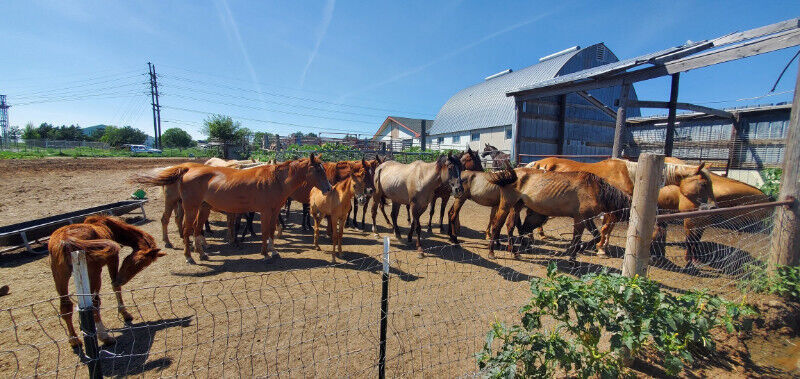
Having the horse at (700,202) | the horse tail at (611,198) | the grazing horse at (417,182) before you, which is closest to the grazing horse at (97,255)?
the grazing horse at (417,182)

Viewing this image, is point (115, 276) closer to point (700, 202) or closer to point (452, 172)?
point (452, 172)

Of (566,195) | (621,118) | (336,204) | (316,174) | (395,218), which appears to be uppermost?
(621,118)

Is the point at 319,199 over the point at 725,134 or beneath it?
beneath

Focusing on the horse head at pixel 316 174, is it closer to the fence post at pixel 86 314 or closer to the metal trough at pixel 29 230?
the fence post at pixel 86 314

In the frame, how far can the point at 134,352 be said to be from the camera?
3.12 metres

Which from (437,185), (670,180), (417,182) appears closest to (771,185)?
(670,180)

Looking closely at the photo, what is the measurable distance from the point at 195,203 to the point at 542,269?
250 inches

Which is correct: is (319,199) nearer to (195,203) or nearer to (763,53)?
(195,203)

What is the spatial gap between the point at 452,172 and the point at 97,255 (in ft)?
17.0

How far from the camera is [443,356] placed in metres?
3.16

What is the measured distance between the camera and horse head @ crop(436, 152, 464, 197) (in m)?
6.07

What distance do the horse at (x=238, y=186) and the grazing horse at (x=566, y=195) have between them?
3520mm

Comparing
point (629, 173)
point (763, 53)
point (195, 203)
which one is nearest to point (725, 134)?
point (763, 53)

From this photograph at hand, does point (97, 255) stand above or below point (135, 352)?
above
